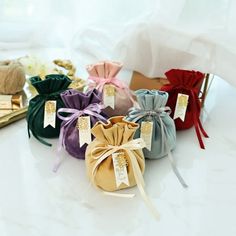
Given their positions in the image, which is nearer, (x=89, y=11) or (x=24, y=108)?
(x=24, y=108)

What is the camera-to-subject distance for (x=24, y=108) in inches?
41.1

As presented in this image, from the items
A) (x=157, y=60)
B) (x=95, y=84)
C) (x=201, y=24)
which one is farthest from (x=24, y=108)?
(x=201, y=24)

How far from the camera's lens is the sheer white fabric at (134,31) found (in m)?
0.99

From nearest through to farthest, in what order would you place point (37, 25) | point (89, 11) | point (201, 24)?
point (201, 24)
point (89, 11)
point (37, 25)

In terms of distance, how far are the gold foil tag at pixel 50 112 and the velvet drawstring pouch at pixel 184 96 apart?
0.29 metres

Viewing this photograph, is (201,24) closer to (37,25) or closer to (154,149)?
(154,149)

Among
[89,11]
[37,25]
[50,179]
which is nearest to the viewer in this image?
[50,179]

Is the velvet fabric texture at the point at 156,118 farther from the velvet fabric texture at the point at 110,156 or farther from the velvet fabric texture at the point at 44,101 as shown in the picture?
the velvet fabric texture at the point at 44,101

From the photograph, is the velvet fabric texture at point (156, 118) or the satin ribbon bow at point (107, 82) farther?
the satin ribbon bow at point (107, 82)

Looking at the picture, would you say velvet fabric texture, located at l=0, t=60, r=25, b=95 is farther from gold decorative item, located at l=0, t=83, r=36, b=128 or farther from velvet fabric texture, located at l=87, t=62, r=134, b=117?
velvet fabric texture, located at l=87, t=62, r=134, b=117

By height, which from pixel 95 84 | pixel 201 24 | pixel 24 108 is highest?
pixel 201 24

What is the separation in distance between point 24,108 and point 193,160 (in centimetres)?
50

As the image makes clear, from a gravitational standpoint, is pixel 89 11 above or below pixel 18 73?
above

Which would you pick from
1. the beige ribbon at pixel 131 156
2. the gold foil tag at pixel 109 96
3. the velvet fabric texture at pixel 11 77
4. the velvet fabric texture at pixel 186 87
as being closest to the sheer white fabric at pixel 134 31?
the velvet fabric texture at pixel 186 87
